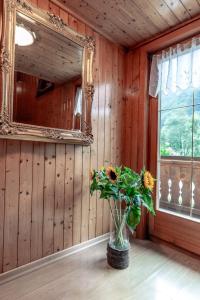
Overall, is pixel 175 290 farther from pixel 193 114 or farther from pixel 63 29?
pixel 63 29

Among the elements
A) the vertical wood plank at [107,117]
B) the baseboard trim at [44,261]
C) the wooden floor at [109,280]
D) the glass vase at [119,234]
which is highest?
the vertical wood plank at [107,117]

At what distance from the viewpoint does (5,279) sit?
1.44 meters

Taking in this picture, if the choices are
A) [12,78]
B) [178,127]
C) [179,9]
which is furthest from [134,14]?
[12,78]

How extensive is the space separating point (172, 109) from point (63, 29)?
1.25 m

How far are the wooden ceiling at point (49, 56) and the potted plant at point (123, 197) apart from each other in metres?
0.90

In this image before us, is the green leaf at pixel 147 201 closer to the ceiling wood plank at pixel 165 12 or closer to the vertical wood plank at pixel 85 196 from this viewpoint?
the vertical wood plank at pixel 85 196

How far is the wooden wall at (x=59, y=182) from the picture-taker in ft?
4.84

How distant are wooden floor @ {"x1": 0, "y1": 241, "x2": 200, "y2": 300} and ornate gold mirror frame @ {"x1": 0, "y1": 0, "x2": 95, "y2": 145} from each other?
3.39ft

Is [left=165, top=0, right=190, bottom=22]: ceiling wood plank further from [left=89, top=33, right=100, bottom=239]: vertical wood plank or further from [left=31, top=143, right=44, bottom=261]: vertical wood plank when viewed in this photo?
[left=31, top=143, right=44, bottom=261]: vertical wood plank

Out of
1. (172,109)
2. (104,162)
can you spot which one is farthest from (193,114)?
(104,162)

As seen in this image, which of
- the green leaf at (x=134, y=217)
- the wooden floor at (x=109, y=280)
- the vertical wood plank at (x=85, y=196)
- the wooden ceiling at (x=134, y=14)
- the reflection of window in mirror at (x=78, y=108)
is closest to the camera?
the wooden floor at (x=109, y=280)

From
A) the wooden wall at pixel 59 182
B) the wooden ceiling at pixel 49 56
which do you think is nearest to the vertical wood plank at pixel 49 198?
the wooden wall at pixel 59 182

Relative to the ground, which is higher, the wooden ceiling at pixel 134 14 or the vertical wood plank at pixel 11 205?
the wooden ceiling at pixel 134 14

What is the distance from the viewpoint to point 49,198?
1690 mm
